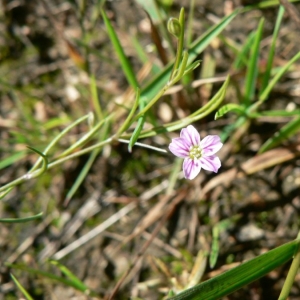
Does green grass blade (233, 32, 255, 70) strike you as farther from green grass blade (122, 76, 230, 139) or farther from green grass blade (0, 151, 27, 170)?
green grass blade (0, 151, 27, 170)

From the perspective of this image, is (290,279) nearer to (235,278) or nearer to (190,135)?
(235,278)

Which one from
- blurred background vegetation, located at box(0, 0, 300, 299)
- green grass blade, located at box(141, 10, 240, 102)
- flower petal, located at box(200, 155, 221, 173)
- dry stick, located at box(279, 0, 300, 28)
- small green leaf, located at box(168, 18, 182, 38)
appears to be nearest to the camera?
small green leaf, located at box(168, 18, 182, 38)

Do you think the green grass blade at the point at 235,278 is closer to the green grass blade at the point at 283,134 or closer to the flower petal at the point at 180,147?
the flower petal at the point at 180,147

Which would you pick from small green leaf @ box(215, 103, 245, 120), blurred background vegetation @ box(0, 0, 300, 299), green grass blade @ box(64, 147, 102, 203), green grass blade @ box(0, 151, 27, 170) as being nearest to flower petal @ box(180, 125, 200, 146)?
small green leaf @ box(215, 103, 245, 120)

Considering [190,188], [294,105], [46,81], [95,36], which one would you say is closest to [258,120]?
[294,105]

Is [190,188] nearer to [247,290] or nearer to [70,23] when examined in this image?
[247,290]

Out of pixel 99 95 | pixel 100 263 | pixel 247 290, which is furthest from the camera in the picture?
pixel 99 95

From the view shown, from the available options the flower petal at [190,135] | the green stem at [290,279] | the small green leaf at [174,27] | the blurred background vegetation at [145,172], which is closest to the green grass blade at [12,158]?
the blurred background vegetation at [145,172]
